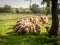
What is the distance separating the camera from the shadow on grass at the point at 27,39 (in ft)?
30.0

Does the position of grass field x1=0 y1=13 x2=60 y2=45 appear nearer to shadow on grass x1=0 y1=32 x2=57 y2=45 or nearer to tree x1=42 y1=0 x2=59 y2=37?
shadow on grass x1=0 y1=32 x2=57 y2=45

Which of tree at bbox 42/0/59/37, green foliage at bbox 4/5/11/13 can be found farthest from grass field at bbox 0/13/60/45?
green foliage at bbox 4/5/11/13

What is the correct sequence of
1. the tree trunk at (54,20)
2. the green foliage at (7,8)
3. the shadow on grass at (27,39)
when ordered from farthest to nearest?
1. the green foliage at (7,8)
2. the tree trunk at (54,20)
3. the shadow on grass at (27,39)

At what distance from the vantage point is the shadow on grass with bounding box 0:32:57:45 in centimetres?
914

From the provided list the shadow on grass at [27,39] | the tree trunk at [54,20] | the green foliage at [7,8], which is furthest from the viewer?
the green foliage at [7,8]

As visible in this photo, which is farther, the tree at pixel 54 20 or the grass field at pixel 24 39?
the tree at pixel 54 20

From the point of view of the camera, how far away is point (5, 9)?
17078 mm

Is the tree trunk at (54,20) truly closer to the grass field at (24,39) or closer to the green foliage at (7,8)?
the grass field at (24,39)

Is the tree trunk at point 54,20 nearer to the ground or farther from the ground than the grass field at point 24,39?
farther from the ground

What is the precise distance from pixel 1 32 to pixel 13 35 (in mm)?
823

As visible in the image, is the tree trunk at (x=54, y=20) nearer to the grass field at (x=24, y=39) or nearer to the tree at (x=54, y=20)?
the tree at (x=54, y=20)

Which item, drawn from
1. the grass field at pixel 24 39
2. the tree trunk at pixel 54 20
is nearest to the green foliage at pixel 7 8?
the grass field at pixel 24 39

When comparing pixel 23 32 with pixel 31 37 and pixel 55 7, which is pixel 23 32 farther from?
pixel 55 7

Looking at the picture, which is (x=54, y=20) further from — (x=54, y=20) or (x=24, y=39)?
(x=24, y=39)
